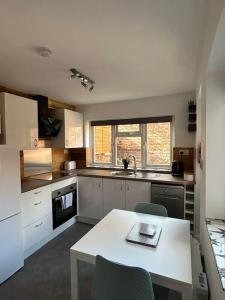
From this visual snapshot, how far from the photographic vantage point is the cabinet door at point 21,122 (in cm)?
246

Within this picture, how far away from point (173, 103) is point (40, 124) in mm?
2311

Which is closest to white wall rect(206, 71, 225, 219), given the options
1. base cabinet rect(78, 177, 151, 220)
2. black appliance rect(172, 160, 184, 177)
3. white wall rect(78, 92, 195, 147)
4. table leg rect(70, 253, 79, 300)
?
table leg rect(70, 253, 79, 300)

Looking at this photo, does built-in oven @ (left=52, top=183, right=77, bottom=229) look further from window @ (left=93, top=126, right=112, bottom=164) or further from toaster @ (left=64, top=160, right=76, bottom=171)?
window @ (left=93, top=126, right=112, bottom=164)

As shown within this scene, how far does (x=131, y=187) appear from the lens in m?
3.05

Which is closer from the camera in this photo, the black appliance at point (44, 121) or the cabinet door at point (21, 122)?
the cabinet door at point (21, 122)

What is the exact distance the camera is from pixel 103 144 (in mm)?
4113

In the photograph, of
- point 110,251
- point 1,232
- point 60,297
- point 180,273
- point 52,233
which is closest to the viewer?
point 180,273

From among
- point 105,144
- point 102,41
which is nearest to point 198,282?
point 102,41

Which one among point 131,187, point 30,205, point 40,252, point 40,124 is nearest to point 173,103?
point 131,187

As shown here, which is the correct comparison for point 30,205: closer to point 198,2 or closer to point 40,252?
point 40,252

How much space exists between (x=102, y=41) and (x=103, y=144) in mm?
2667

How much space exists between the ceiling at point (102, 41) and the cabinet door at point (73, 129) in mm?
967

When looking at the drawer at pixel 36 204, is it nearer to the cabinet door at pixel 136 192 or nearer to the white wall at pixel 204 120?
the cabinet door at pixel 136 192

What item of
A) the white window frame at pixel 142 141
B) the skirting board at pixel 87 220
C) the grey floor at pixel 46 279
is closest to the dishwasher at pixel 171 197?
the white window frame at pixel 142 141
